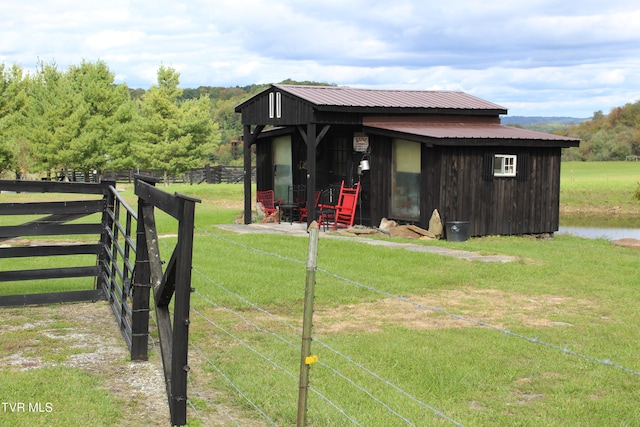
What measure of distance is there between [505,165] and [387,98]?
3695 millimetres

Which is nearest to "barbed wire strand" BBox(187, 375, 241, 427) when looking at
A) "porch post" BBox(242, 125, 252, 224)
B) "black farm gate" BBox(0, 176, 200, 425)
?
"black farm gate" BBox(0, 176, 200, 425)

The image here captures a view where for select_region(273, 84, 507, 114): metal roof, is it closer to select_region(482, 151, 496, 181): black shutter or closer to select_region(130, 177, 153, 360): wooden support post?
select_region(482, 151, 496, 181): black shutter

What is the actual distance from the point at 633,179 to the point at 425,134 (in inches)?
1307

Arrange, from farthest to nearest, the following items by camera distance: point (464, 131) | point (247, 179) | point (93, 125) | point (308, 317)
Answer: point (93, 125)
point (247, 179)
point (464, 131)
point (308, 317)

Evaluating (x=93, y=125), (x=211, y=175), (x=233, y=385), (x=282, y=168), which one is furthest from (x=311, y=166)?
(x=211, y=175)

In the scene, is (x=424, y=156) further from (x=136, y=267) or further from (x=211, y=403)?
(x=211, y=403)

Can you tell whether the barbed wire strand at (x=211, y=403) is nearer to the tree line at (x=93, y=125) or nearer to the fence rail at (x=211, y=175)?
the tree line at (x=93, y=125)

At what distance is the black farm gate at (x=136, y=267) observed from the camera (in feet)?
16.5

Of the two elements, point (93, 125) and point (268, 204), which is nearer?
point (268, 204)

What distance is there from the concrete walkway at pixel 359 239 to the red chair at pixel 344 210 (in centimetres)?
71

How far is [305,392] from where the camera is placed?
15.1 feet

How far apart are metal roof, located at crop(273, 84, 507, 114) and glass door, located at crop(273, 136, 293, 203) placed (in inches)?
97.8

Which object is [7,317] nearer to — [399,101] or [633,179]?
[399,101]

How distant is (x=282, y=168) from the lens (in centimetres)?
2284
